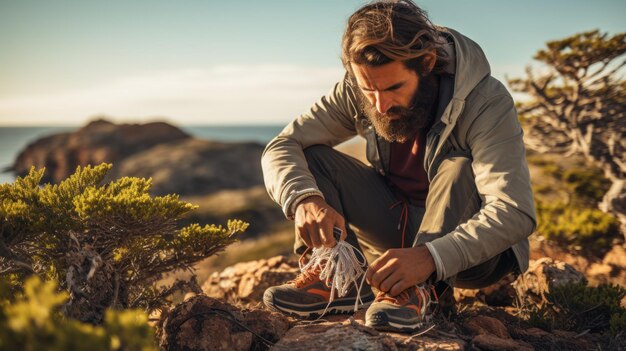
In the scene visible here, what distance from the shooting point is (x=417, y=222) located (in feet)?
12.7

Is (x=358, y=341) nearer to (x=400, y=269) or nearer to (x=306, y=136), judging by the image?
(x=400, y=269)

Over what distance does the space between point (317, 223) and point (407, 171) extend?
109 cm

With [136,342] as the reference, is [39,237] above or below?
below

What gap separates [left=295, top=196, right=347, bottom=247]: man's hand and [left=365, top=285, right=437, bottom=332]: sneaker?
49 centimetres

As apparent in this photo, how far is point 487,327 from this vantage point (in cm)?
328

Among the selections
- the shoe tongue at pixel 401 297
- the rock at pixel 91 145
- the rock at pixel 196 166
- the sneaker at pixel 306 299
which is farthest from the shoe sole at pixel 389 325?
the rock at pixel 91 145

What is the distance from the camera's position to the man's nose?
134 inches

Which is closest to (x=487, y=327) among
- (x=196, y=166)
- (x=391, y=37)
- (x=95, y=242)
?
(x=391, y=37)

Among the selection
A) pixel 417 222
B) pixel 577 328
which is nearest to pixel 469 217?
pixel 417 222

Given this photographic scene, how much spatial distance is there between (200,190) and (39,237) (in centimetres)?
3989

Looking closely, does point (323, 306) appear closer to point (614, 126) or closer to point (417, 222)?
point (417, 222)

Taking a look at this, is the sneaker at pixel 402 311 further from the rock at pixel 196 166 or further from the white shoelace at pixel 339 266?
the rock at pixel 196 166

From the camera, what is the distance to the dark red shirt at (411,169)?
3816 mm

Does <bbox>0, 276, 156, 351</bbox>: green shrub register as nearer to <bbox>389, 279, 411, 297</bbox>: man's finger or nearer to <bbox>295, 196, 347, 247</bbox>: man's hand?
<bbox>389, 279, 411, 297</bbox>: man's finger
